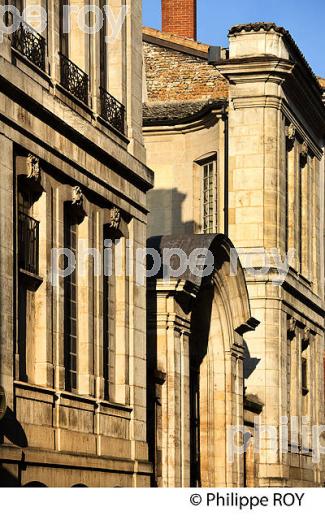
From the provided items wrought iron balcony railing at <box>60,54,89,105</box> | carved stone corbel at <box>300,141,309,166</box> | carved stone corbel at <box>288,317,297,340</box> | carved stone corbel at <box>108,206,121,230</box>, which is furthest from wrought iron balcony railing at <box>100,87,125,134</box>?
carved stone corbel at <box>300,141,309,166</box>

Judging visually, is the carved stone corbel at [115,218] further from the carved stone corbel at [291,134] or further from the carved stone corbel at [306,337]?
the carved stone corbel at [306,337]

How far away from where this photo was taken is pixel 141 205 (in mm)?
33719

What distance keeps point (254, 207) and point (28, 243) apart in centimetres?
1992

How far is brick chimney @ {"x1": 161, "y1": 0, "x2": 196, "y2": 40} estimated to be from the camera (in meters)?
57.6

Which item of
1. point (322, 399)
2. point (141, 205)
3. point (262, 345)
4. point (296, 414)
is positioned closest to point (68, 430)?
point (141, 205)

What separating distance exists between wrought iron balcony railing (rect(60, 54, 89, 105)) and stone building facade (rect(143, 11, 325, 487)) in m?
9.46

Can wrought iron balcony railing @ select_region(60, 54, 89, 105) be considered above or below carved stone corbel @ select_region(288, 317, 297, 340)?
above

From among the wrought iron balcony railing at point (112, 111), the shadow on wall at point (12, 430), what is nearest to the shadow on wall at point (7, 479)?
the shadow on wall at point (12, 430)

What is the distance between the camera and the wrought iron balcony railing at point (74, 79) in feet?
98.2

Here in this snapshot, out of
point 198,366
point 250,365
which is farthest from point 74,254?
point 250,365

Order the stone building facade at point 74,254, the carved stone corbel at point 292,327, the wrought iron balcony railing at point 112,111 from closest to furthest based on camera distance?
the stone building facade at point 74,254
the wrought iron balcony railing at point 112,111
the carved stone corbel at point 292,327

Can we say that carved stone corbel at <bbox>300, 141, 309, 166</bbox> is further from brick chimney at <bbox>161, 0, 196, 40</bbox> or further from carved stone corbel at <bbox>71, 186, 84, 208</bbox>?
carved stone corbel at <bbox>71, 186, 84, 208</bbox>

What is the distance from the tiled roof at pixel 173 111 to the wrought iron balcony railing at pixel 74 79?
17343 millimetres
